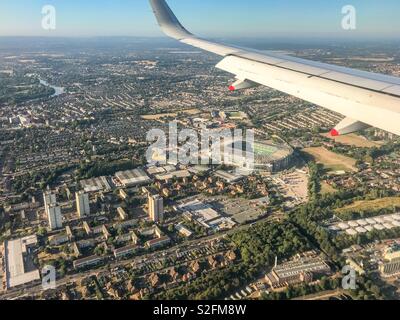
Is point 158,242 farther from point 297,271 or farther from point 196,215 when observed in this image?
point 297,271

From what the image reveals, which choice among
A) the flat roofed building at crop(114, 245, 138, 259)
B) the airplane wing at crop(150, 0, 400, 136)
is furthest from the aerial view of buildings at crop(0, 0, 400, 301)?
the airplane wing at crop(150, 0, 400, 136)

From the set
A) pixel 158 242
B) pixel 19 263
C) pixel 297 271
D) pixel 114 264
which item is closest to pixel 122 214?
pixel 158 242

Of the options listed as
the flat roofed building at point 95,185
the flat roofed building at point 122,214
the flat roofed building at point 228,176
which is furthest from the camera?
the flat roofed building at point 228,176

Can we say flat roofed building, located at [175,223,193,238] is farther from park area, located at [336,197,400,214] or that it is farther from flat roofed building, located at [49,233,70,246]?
park area, located at [336,197,400,214]

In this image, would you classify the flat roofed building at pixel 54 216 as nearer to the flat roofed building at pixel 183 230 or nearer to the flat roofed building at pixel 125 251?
the flat roofed building at pixel 125 251

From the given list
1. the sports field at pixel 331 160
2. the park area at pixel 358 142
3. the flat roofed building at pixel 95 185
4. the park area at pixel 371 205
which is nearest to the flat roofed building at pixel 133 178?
the flat roofed building at pixel 95 185
